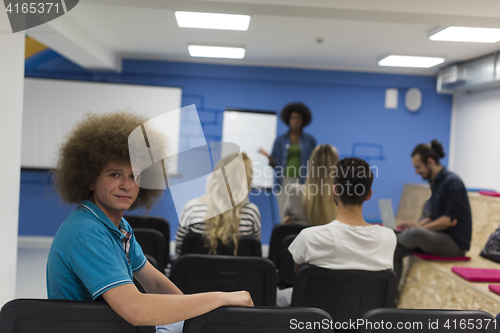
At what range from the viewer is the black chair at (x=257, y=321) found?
881 millimetres

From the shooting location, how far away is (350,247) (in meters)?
1.49

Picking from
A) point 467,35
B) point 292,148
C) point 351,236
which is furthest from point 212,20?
point 351,236

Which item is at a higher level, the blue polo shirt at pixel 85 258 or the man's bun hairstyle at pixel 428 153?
the man's bun hairstyle at pixel 428 153

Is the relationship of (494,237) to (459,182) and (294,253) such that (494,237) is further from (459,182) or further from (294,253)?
(294,253)

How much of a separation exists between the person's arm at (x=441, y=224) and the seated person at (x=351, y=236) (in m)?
1.55

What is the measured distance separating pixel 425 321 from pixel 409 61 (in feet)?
13.1

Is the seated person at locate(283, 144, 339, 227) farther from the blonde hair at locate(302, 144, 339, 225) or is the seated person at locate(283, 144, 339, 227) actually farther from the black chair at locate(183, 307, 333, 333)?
the black chair at locate(183, 307, 333, 333)

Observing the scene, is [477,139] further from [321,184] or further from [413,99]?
[321,184]

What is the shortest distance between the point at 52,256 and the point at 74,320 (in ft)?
0.58

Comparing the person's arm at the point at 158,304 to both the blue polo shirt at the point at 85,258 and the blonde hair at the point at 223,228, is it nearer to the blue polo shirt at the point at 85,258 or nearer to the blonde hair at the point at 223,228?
the blue polo shirt at the point at 85,258

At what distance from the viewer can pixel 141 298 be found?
890 millimetres

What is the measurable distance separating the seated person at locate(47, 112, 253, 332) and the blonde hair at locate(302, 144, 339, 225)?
38.5 inches

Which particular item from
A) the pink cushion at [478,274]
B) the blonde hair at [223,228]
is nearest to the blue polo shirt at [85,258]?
the blonde hair at [223,228]

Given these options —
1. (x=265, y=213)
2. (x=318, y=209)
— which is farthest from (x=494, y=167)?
(x=318, y=209)
